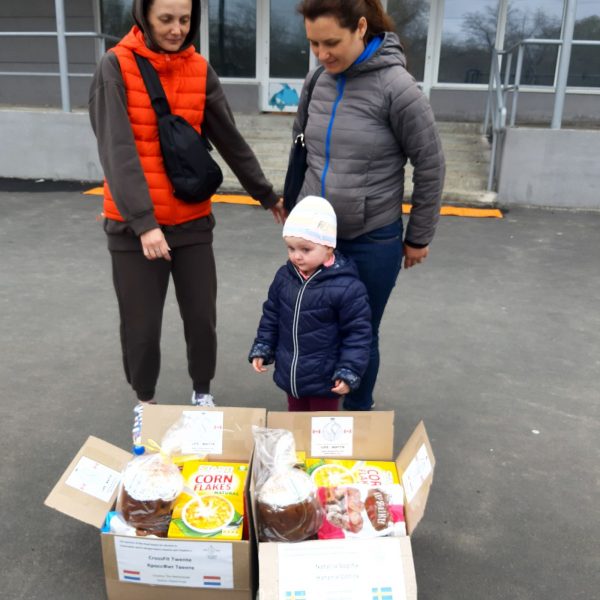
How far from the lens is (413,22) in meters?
9.69

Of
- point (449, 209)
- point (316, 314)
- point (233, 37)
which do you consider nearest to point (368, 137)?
point (316, 314)

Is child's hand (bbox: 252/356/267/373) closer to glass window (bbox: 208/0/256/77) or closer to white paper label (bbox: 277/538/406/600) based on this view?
white paper label (bbox: 277/538/406/600)

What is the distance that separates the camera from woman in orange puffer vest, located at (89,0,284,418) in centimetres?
215

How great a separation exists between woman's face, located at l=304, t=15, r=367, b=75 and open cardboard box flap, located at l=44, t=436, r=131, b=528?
4.82 feet

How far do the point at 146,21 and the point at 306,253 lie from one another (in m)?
0.96

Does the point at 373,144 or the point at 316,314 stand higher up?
the point at 373,144

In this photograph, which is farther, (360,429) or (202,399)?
(202,399)

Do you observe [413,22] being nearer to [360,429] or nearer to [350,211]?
[350,211]

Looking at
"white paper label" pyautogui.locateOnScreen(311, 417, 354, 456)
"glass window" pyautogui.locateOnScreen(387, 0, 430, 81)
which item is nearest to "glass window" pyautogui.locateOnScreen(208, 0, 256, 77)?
"glass window" pyautogui.locateOnScreen(387, 0, 430, 81)

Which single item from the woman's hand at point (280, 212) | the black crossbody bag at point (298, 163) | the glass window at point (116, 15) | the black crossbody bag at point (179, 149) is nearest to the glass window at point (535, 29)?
the glass window at point (116, 15)

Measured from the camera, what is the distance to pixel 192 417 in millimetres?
2098

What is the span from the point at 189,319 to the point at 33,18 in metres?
9.94

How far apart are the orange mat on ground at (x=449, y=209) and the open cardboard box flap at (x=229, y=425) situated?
455 centimetres

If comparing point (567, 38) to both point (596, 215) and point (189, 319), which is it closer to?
point (596, 215)
